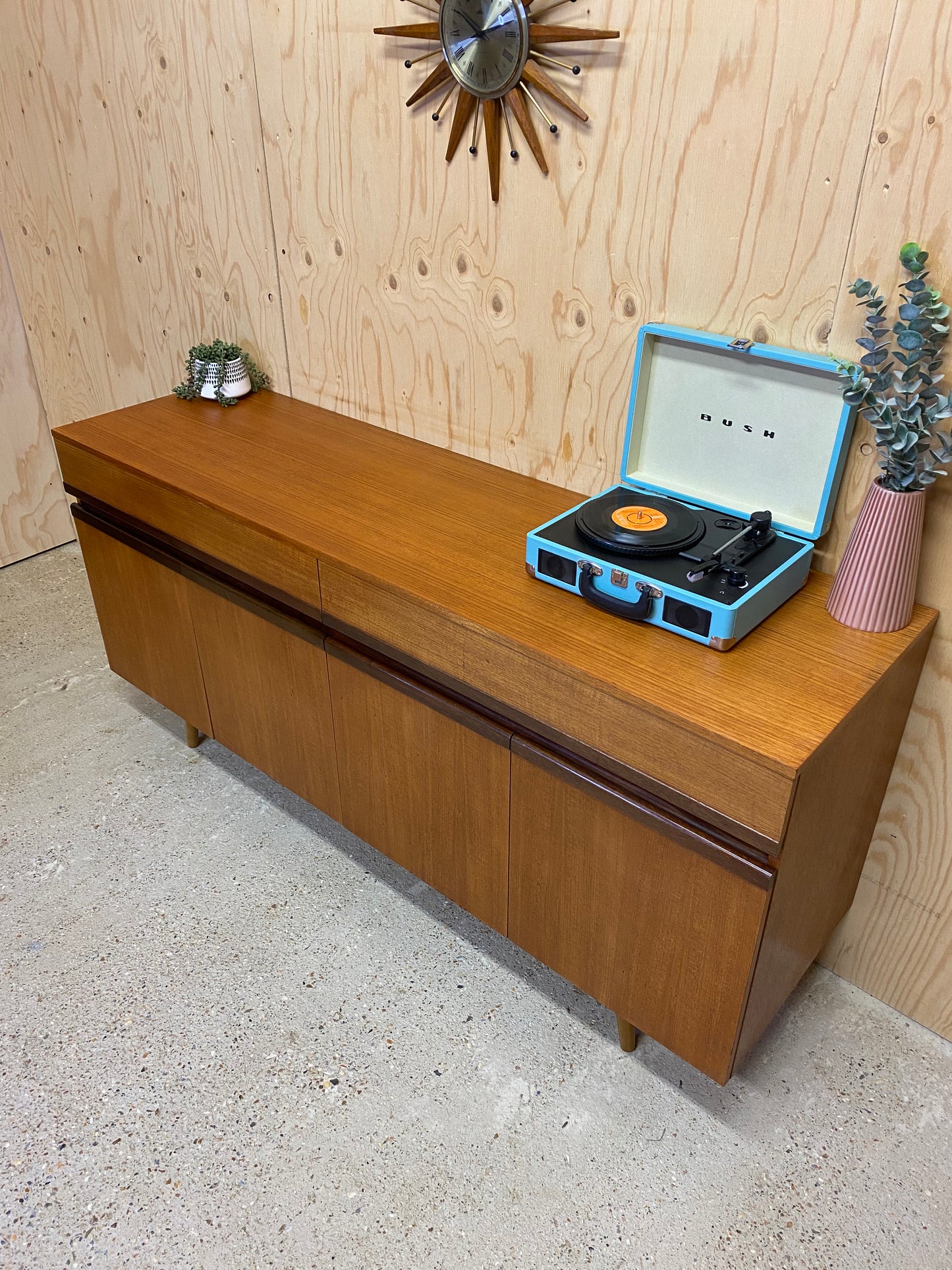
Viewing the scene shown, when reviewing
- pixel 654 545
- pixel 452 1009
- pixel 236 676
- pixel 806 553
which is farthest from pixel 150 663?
pixel 806 553

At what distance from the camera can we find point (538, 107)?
157cm

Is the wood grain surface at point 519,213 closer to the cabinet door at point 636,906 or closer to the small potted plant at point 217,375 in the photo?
the small potted plant at point 217,375

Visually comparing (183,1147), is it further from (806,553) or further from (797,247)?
(797,247)

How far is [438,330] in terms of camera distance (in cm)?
192

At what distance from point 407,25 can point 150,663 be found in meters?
1.47

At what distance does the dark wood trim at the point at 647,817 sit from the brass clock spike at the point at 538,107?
Answer: 100 cm

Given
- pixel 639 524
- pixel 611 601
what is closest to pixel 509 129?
pixel 639 524

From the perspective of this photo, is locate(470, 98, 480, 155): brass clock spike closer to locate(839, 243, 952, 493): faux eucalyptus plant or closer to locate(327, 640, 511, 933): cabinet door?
locate(839, 243, 952, 493): faux eucalyptus plant

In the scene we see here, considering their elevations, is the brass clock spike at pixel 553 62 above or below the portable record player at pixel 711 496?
above

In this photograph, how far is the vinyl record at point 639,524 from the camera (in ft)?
4.70

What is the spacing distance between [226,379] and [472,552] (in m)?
1.01

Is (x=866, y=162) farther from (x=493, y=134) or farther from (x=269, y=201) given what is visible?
(x=269, y=201)

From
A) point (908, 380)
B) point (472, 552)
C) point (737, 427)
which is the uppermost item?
point (908, 380)

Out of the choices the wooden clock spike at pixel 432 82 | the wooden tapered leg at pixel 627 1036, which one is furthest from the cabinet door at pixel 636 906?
the wooden clock spike at pixel 432 82
